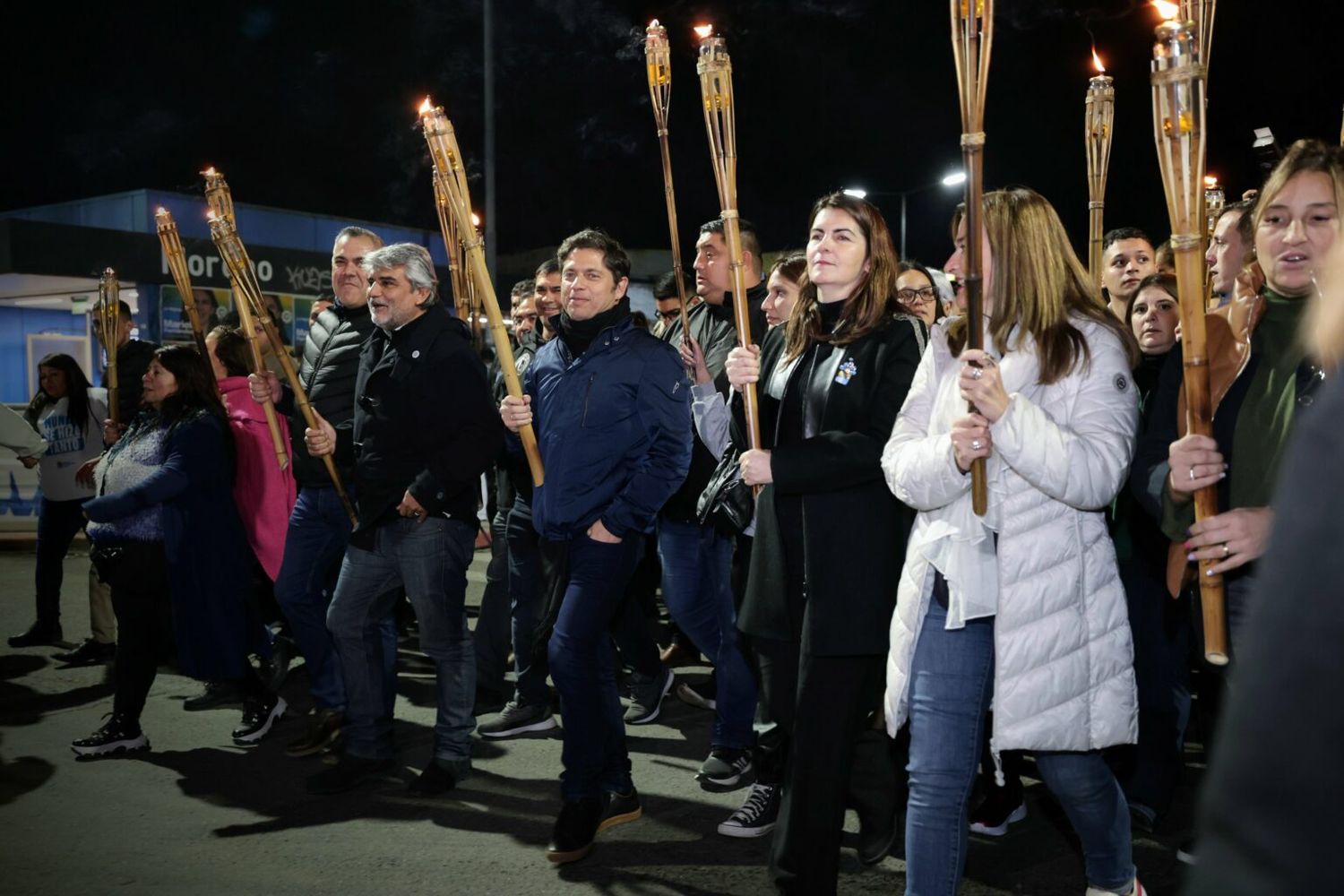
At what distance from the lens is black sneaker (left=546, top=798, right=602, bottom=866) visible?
4.30 m

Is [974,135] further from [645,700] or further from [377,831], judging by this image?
[645,700]

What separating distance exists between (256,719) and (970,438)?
4.50m

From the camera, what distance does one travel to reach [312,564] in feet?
18.5

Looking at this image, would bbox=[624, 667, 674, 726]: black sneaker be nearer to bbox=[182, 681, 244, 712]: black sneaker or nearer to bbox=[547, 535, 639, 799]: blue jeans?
bbox=[547, 535, 639, 799]: blue jeans

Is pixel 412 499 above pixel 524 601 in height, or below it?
above

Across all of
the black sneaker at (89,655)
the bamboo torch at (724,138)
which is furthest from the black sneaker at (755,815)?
the black sneaker at (89,655)

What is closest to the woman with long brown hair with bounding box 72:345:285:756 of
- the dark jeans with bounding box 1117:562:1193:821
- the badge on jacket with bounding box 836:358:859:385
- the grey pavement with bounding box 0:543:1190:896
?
the grey pavement with bounding box 0:543:1190:896

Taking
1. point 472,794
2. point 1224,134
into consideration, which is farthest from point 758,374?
point 1224,134

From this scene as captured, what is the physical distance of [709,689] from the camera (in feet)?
22.5

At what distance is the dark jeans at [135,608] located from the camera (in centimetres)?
575

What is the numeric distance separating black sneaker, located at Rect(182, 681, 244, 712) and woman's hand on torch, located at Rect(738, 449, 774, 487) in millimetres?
4189

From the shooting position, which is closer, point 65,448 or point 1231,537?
point 1231,537

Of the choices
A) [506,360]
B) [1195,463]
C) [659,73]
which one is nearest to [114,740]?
[506,360]

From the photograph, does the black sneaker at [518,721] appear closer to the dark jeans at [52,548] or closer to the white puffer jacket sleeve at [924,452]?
the white puffer jacket sleeve at [924,452]
